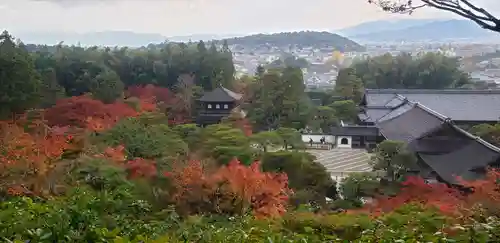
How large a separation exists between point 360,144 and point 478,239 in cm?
1794

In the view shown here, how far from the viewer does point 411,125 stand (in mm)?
16312

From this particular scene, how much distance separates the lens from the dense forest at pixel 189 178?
8.89 feet

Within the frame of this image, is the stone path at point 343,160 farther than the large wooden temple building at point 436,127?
Yes

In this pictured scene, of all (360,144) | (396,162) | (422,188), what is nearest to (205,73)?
(360,144)

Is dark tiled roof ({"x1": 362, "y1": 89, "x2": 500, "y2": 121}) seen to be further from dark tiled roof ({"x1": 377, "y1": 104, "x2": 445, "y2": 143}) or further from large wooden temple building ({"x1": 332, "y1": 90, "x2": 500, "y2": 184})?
dark tiled roof ({"x1": 377, "y1": 104, "x2": 445, "y2": 143})

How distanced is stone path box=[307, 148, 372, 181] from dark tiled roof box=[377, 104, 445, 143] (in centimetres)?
123

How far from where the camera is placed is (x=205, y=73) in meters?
29.1

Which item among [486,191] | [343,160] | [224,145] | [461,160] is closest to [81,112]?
[224,145]

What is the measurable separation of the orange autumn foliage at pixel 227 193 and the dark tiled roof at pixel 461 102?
1367 cm

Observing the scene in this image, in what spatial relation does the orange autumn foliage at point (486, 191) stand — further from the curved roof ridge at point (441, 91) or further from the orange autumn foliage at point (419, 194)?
the curved roof ridge at point (441, 91)

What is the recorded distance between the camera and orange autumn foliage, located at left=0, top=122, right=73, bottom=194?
8.18 metres

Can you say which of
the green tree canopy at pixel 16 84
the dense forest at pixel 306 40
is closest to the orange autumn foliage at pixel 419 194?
the green tree canopy at pixel 16 84

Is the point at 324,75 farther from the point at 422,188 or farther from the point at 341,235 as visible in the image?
the point at 341,235

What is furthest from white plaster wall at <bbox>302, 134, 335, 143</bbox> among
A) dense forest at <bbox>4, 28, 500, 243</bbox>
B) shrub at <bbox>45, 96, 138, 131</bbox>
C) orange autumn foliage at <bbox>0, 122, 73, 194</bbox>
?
orange autumn foliage at <bbox>0, 122, 73, 194</bbox>
